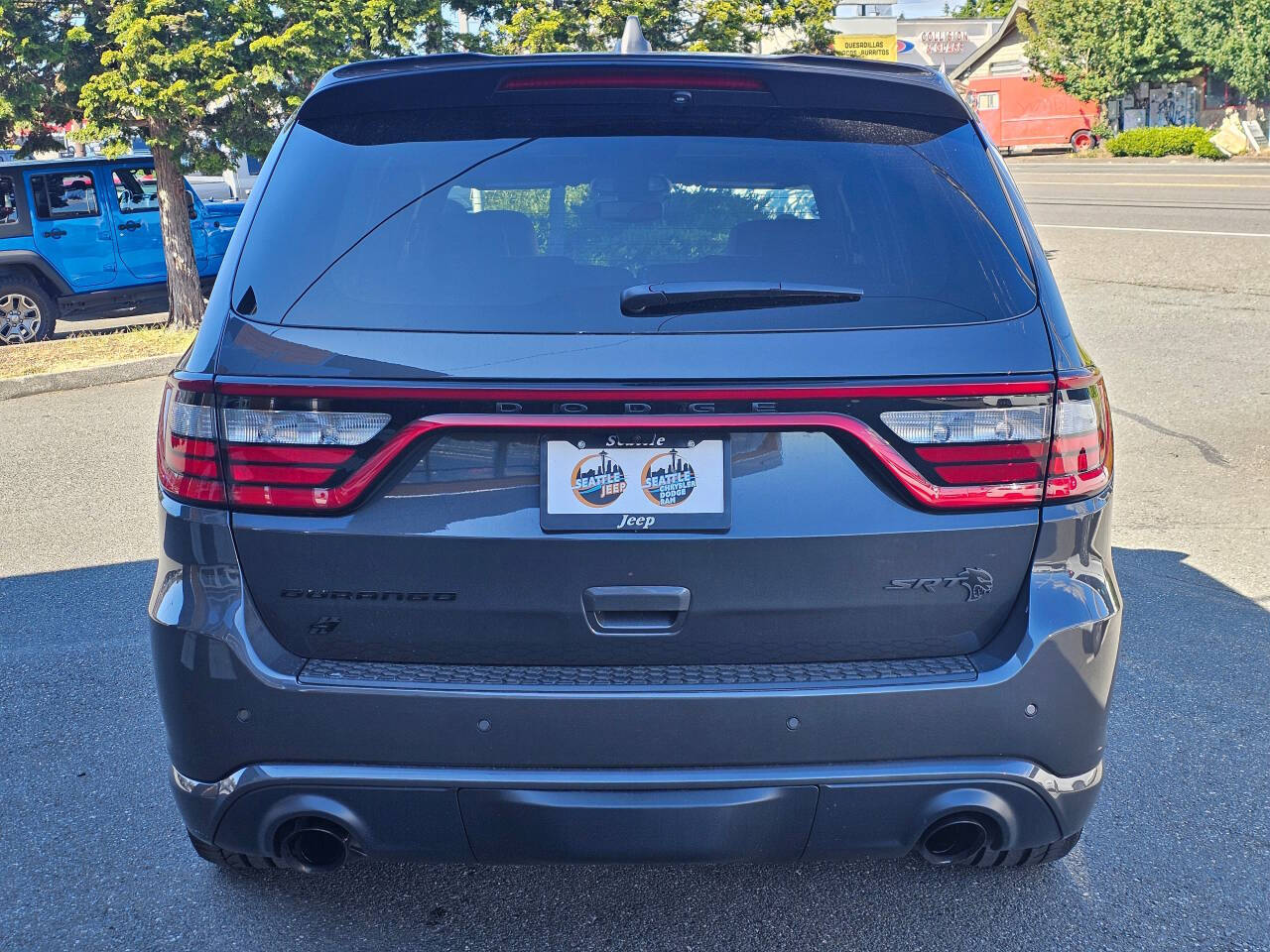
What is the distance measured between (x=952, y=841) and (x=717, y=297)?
1184 millimetres

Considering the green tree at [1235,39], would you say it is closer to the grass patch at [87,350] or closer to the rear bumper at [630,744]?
the grass patch at [87,350]

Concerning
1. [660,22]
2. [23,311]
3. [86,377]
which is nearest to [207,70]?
[86,377]

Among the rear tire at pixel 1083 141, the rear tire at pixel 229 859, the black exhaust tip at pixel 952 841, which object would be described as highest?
the black exhaust tip at pixel 952 841

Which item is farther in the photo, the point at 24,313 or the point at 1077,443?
the point at 24,313

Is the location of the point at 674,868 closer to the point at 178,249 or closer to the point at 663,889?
the point at 663,889

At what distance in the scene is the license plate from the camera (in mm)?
2225

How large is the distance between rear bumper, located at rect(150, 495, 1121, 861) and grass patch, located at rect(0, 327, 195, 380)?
9232mm

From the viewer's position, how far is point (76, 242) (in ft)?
44.2

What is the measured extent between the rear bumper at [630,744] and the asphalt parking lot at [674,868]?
0.62 metres

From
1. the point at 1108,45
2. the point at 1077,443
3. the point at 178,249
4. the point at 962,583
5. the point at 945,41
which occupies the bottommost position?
the point at 945,41

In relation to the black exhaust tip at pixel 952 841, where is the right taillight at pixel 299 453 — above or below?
above

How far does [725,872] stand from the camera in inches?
123

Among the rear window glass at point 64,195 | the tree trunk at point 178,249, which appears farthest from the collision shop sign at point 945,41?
the tree trunk at point 178,249

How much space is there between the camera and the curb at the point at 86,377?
1023 cm
